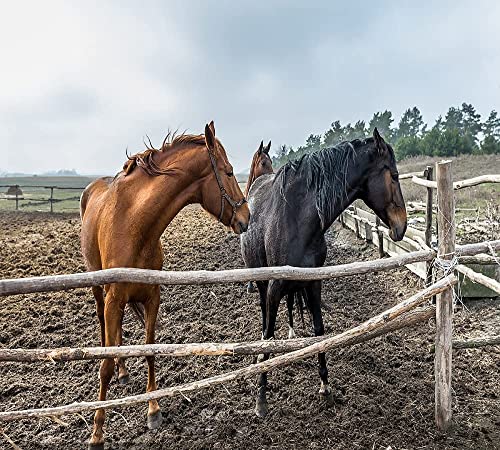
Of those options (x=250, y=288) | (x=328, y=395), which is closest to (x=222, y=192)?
(x=328, y=395)

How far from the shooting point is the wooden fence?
2348 mm

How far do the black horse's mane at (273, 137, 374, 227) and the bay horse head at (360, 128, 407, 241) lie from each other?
0.13m

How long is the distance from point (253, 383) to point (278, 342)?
116cm

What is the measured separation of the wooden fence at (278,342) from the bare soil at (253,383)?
1.41 feet

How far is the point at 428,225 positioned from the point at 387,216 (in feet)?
8.03

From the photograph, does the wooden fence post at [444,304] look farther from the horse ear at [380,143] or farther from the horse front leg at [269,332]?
the horse front leg at [269,332]

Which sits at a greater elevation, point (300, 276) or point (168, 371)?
point (300, 276)

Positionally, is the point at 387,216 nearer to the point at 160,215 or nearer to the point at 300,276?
the point at 300,276

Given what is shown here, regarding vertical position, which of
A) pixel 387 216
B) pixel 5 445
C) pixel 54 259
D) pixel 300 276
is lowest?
pixel 5 445

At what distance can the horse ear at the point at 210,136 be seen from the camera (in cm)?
274

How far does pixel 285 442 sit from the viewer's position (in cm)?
276

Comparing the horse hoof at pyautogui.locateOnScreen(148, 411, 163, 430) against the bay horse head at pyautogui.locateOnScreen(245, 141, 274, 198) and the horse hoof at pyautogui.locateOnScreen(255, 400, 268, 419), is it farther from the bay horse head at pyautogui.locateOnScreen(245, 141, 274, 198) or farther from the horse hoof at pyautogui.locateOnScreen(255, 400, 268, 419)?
the bay horse head at pyautogui.locateOnScreen(245, 141, 274, 198)

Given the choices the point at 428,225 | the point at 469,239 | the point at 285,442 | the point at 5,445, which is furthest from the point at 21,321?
the point at 469,239

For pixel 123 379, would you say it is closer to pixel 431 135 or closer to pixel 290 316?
pixel 290 316
